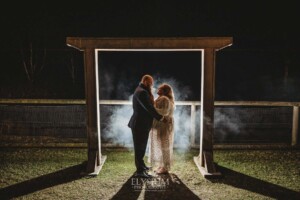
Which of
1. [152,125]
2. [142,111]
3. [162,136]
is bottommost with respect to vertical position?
[162,136]

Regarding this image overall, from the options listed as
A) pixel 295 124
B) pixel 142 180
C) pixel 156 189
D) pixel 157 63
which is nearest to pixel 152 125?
pixel 142 180

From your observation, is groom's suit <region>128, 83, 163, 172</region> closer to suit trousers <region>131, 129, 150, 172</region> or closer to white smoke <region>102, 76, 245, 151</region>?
suit trousers <region>131, 129, 150, 172</region>

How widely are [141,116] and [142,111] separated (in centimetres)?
11

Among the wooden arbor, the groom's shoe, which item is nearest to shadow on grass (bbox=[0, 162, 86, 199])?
the wooden arbor

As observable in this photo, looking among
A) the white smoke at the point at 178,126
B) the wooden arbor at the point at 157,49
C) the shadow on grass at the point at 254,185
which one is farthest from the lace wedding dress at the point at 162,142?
the white smoke at the point at 178,126

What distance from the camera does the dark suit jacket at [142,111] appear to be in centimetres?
592

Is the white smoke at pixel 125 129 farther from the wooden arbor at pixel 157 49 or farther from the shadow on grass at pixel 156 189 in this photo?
the shadow on grass at pixel 156 189

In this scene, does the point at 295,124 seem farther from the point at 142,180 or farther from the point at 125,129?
the point at 142,180

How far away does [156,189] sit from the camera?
5.51 m

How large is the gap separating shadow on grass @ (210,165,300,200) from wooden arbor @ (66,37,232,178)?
29 cm

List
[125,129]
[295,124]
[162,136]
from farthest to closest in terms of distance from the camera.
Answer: [125,129]
[295,124]
[162,136]

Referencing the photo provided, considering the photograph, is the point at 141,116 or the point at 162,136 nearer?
the point at 141,116

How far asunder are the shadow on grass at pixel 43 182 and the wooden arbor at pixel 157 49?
39cm

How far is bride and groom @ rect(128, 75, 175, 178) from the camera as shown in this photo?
598 centimetres
